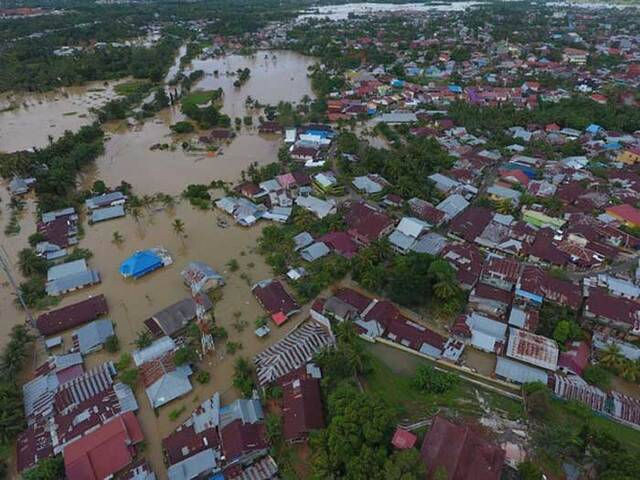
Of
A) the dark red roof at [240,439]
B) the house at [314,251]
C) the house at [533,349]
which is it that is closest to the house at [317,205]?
the house at [314,251]

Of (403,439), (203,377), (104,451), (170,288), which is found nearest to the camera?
(403,439)

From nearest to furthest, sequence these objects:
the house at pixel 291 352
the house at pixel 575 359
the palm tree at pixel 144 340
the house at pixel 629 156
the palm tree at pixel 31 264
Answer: the house at pixel 291 352, the house at pixel 575 359, the palm tree at pixel 144 340, the palm tree at pixel 31 264, the house at pixel 629 156

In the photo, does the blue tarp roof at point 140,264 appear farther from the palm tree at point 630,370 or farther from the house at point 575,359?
the palm tree at point 630,370

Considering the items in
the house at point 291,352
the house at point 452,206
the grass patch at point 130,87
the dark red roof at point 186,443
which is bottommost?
the dark red roof at point 186,443

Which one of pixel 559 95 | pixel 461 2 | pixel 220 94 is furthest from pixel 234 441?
pixel 461 2

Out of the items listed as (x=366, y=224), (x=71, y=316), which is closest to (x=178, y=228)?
(x=71, y=316)

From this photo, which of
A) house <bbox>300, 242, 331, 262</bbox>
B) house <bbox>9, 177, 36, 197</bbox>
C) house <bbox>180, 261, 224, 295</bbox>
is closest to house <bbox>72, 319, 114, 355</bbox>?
house <bbox>180, 261, 224, 295</bbox>

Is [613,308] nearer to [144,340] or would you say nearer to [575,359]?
[575,359]
